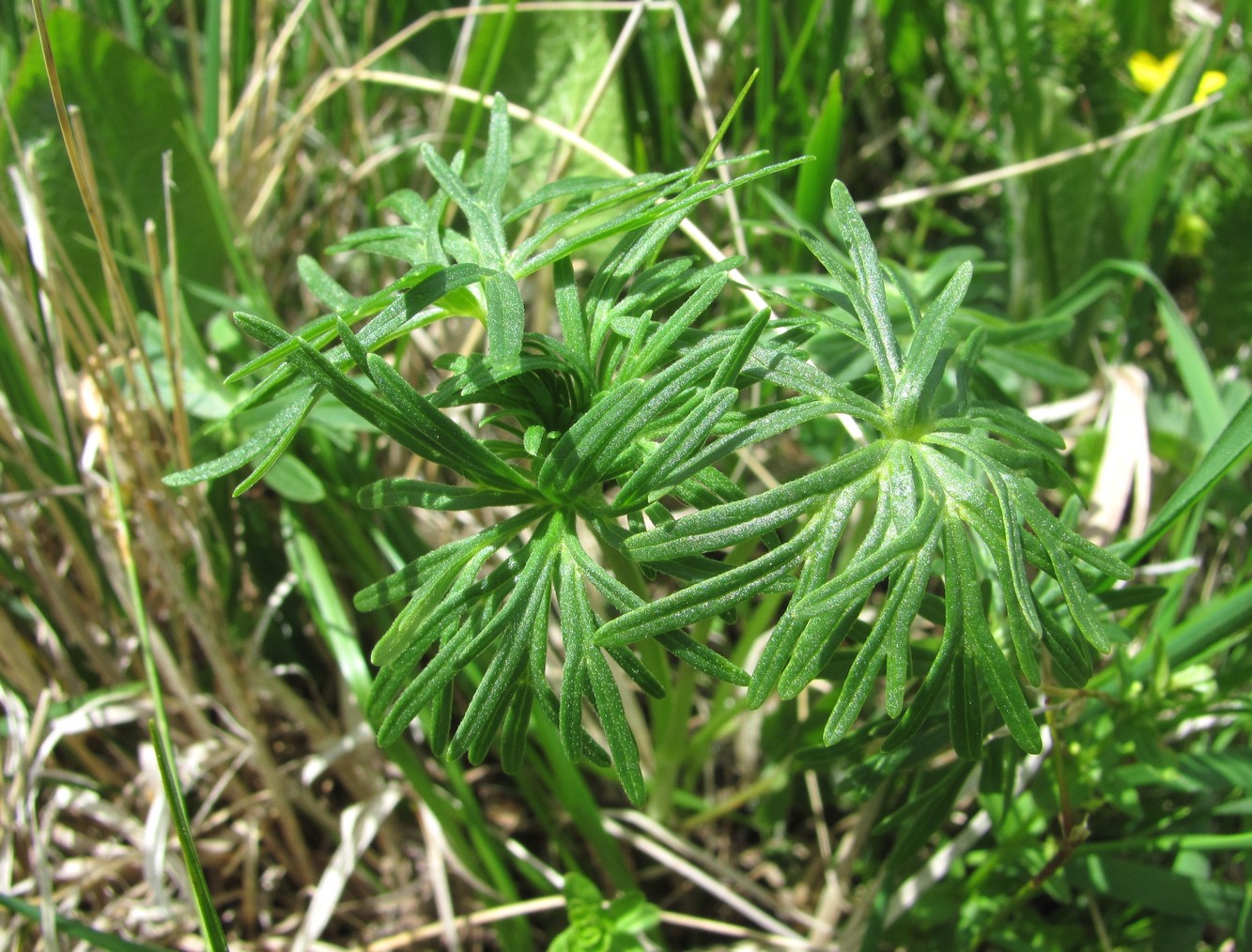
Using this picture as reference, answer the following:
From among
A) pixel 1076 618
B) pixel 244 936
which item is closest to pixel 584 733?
pixel 1076 618

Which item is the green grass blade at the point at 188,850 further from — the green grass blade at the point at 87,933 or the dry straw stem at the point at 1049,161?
the dry straw stem at the point at 1049,161

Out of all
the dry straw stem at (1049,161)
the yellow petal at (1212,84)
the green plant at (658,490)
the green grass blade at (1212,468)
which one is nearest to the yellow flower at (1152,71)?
the yellow petal at (1212,84)

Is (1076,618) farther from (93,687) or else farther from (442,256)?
(93,687)

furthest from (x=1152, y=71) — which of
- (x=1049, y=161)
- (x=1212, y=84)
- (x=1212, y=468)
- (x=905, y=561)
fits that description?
(x=905, y=561)

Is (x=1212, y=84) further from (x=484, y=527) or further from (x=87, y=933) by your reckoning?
(x=87, y=933)

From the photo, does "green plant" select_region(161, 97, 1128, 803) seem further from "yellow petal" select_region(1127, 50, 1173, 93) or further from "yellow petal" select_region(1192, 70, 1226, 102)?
"yellow petal" select_region(1127, 50, 1173, 93)


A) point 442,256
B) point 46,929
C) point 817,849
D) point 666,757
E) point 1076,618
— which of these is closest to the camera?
point 1076,618
